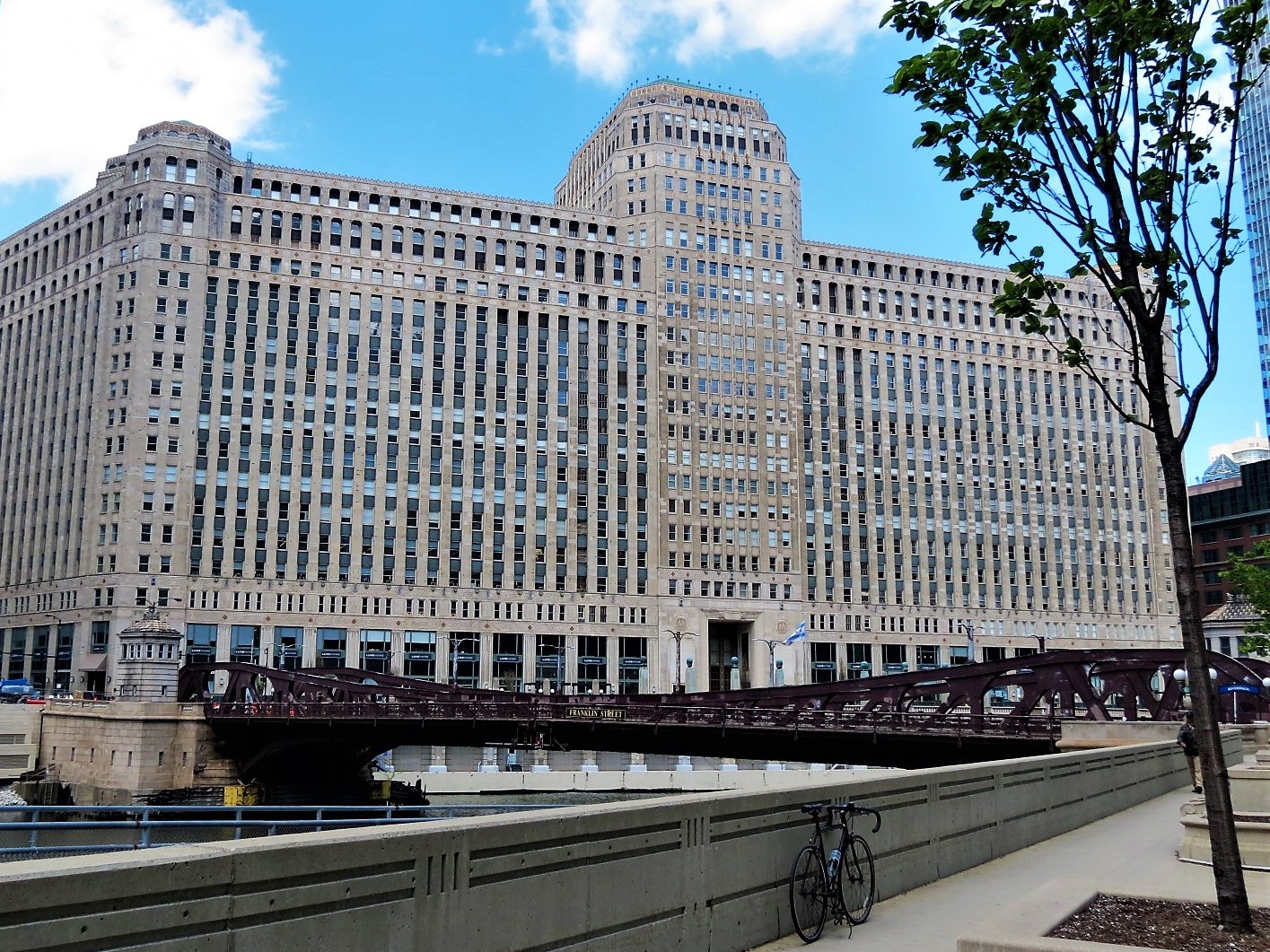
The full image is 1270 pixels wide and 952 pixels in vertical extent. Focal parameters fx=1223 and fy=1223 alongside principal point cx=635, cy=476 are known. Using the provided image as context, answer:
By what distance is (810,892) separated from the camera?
44.2 feet

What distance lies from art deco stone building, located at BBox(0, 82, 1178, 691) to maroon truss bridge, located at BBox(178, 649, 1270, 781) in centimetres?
2937

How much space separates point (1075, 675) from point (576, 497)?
78411 mm

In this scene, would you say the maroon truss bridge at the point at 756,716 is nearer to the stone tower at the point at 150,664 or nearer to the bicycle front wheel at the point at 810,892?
the stone tower at the point at 150,664

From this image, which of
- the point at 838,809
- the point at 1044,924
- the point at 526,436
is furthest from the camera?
the point at 526,436

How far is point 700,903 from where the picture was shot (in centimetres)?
1183

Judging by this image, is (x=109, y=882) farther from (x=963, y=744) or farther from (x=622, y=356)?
(x=622, y=356)

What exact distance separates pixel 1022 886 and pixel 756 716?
4647 cm

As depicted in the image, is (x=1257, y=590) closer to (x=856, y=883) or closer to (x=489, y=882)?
(x=856, y=883)

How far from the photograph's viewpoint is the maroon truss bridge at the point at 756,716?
5481 centimetres

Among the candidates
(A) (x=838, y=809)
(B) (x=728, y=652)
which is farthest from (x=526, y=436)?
(A) (x=838, y=809)

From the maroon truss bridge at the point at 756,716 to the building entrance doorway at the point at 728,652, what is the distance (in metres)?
43.9

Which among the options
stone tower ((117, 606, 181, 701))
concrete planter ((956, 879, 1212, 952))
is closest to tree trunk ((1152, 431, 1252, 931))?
concrete planter ((956, 879, 1212, 952))

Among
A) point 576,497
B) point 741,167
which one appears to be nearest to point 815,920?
point 576,497

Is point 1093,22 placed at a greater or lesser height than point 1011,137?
greater
